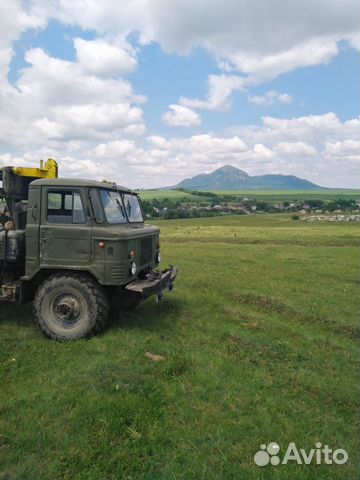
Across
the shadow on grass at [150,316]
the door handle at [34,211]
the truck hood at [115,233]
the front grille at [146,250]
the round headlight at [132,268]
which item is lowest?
the shadow on grass at [150,316]

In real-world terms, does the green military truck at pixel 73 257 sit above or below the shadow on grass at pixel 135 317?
above

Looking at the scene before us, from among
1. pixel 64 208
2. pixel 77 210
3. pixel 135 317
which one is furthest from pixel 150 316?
pixel 64 208

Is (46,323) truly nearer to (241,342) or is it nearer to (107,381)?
(107,381)

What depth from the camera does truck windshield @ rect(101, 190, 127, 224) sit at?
809 centimetres

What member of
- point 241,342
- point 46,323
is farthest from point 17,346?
point 241,342

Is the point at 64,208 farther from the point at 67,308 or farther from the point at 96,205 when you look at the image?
the point at 67,308

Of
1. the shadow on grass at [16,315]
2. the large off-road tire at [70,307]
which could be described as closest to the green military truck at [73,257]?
the large off-road tire at [70,307]

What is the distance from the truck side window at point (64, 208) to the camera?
7875 mm

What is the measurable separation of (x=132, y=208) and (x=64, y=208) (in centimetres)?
184

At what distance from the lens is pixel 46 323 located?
7797 mm

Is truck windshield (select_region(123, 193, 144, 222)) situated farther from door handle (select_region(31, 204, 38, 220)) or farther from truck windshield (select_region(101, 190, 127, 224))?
door handle (select_region(31, 204, 38, 220))

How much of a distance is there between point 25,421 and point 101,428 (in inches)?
38.5

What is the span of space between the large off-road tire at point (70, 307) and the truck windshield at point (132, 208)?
1944 millimetres

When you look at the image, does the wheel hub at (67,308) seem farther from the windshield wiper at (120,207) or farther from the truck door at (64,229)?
the windshield wiper at (120,207)
